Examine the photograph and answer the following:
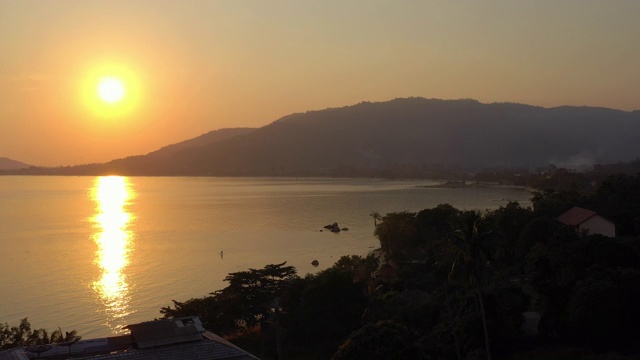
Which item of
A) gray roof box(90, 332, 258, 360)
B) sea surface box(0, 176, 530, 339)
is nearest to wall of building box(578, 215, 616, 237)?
sea surface box(0, 176, 530, 339)

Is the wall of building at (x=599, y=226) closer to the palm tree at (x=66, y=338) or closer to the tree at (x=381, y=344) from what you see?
the tree at (x=381, y=344)

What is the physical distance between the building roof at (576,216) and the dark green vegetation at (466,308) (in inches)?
112

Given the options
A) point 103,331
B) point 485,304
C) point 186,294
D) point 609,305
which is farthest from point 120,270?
point 609,305

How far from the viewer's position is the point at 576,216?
3566 centimetres

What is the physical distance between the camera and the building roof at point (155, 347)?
43.6 feet

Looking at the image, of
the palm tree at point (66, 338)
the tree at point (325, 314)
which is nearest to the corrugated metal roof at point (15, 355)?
the palm tree at point (66, 338)

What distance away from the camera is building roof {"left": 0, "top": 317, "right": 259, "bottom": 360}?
13289mm

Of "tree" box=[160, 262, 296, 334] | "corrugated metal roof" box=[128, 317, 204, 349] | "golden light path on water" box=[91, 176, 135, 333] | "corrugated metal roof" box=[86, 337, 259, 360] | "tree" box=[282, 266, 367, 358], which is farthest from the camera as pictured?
"golden light path on water" box=[91, 176, 135, 333]

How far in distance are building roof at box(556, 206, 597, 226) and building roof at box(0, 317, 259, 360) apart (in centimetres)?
2629

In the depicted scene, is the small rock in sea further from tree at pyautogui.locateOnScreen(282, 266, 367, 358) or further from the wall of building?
tree at pyautogui.locateOnScreen(282, 266, 367, 358)

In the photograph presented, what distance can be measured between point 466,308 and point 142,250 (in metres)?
40.7

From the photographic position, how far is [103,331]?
27750mm

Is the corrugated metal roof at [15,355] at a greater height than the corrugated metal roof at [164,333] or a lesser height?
lesser

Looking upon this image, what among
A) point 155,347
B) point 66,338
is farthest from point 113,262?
point 155,347
